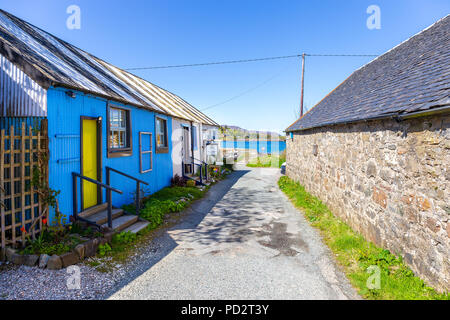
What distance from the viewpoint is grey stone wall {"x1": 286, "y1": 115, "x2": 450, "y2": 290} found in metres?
3.35

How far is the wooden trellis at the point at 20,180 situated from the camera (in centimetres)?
418

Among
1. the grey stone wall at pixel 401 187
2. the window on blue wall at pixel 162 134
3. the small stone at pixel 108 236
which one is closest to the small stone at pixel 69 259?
the small stone at pixel 108 236

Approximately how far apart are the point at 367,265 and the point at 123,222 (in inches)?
196

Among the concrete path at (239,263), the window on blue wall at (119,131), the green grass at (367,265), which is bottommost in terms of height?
the concrete path at (239,263)

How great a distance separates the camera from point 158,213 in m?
7.00

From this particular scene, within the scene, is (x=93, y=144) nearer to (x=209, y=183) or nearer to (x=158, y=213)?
(x=158, y=213)

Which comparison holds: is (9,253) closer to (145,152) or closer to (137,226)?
(137,226)

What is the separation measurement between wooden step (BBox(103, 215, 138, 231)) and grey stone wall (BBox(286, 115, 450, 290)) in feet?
17.1

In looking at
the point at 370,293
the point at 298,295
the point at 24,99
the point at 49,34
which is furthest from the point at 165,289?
the point at 49,34

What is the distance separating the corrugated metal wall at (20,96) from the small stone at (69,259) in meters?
2.51

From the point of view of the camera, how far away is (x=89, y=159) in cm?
619

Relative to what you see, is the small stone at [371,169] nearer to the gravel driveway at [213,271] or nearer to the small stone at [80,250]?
the gravel driveway at [213,271]

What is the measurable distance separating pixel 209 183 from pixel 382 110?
9128 millimetres

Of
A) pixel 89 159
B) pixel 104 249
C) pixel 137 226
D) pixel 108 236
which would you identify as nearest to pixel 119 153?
pixel 89 159
